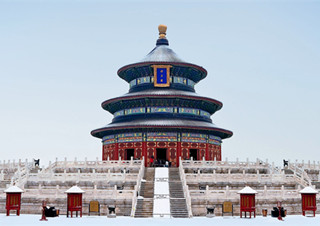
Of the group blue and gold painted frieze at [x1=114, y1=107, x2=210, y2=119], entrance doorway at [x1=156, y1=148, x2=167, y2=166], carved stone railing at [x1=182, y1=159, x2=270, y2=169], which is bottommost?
carved stone railing at [x1=182, y1=159, x2=270, y2=169]

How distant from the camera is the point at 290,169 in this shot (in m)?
48.0

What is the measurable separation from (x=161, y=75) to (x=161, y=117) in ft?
21.9

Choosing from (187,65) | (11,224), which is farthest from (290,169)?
(11,224)

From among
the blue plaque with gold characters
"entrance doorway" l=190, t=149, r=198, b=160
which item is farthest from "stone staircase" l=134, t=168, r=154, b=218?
the blue plaque with gold characters

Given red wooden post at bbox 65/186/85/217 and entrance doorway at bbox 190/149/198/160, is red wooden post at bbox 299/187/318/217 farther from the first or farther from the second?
entrance doorway at bbox 190/149/198/160

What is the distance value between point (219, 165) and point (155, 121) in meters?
13.2

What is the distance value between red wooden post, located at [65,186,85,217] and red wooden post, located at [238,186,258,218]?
12008 millimetres

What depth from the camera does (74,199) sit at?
34969 millimetres

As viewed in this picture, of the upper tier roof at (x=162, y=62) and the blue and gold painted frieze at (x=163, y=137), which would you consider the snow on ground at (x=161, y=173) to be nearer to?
the blue and gold painted frieze at (x=163, y=137)

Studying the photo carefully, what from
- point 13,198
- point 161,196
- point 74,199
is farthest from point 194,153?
point 13,198

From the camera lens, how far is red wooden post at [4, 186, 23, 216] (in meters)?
35.3

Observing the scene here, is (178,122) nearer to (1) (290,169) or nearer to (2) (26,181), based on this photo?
(1) (290,169)

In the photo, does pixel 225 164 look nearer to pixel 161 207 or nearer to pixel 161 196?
pixel 161 196

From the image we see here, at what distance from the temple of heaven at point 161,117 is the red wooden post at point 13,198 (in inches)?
894
